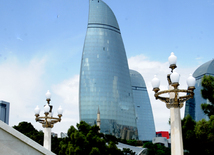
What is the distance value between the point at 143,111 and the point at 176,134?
360ft

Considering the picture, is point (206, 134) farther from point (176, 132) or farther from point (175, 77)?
point (175, 77)

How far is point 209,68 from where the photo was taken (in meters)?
106

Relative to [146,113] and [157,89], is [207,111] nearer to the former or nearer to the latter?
[157,89]

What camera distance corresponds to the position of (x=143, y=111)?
11631 cm

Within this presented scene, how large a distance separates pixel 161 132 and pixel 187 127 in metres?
115

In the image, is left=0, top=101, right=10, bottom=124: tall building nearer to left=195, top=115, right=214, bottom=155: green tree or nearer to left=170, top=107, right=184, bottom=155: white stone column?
left=195, top=115, right=214, bottom=155: green tree

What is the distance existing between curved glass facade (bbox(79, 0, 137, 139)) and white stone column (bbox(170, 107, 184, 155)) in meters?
69.4

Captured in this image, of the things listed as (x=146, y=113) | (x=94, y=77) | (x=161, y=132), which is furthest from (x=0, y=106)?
(x=161, y=132)

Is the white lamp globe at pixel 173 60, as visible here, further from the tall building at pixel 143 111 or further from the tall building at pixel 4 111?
the tall building at pixel 143 111

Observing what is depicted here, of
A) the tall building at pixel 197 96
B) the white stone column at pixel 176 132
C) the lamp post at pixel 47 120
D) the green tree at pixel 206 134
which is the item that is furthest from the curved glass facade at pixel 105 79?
the white stone column at pixel 176 132

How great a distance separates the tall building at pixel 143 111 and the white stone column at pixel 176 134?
107347mm

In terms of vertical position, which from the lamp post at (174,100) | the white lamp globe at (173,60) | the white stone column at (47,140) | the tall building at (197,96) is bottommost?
the white stone column at (47,140)

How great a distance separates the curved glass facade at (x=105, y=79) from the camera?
77938 millimetres

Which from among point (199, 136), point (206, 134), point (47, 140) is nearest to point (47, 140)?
point (47, 140)
